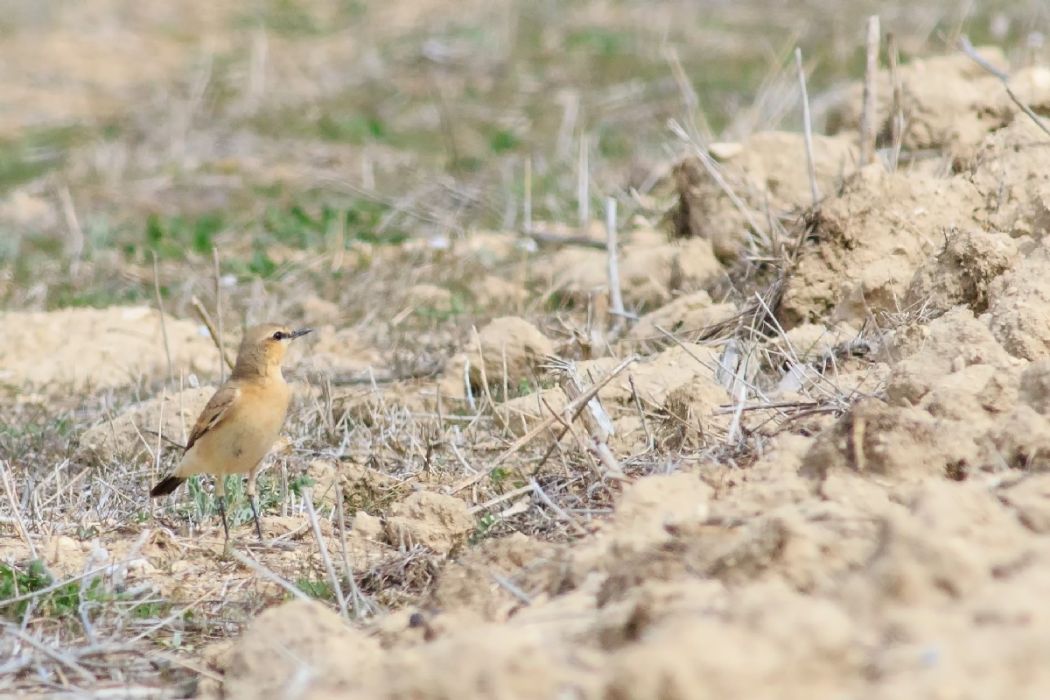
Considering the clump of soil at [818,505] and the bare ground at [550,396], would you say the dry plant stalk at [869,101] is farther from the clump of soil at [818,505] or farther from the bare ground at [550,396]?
the clump of soil at [818,505]

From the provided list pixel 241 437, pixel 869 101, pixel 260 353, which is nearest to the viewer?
pixel 241 437

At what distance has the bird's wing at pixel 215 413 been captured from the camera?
6.03 meters

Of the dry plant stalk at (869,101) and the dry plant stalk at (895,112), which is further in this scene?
the dry plant stalk at (895,112)

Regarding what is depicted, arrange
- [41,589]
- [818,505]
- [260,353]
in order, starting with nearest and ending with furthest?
[818,505]
[41,589]
[260,353]

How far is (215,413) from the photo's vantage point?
6.07 metres

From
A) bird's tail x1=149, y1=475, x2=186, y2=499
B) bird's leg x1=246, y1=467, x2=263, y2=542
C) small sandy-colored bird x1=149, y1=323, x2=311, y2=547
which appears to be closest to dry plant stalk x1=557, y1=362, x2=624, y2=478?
small sandy-colored bird x1=149, y1=323, x2=311, y2=547

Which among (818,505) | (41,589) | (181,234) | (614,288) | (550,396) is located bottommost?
(181,234)

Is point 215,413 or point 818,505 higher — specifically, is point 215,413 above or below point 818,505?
below

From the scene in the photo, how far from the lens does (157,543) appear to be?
5785mm

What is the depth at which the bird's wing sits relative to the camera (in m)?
Answer: 6.03

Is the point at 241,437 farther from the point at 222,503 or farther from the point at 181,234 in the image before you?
the point at 181,234

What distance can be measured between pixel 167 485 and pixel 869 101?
12.9ft

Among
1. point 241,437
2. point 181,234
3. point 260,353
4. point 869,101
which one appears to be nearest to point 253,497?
point 241,437

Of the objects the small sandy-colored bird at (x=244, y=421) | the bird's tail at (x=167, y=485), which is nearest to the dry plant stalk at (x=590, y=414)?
the small sandy-colored bird at (x=244, y=421)
